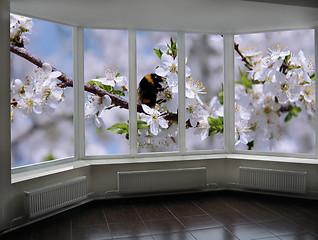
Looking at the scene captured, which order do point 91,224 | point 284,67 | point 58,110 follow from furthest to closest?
1. point 284,67
2. point 58,110
3. point 91,224

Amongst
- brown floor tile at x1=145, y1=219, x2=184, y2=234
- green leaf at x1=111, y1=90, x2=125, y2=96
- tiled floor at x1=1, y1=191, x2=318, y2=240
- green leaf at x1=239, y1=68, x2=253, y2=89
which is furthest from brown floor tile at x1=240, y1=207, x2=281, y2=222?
green leaf at x1=111, y1=90, x2=125, y2=96

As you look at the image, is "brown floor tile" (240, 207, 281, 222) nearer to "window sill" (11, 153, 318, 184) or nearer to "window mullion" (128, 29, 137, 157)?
"window sill" (11, 153, 318, 184)

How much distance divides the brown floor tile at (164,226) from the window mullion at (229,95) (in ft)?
6.40

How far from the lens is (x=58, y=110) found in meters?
4.60

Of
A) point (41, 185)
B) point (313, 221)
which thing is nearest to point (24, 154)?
point (41, 185)

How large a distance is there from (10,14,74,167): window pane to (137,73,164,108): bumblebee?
1.01 m

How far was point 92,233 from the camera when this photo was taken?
3.60 m

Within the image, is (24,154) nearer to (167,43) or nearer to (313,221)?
(167,43)

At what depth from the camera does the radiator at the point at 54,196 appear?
3826 mm

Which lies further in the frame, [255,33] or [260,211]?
[255,33]

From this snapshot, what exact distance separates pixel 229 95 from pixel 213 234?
2523 mm

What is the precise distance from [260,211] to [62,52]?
10.8 ft

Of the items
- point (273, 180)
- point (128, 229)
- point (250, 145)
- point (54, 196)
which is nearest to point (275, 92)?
point (250, 145)

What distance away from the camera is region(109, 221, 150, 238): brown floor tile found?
356cm
